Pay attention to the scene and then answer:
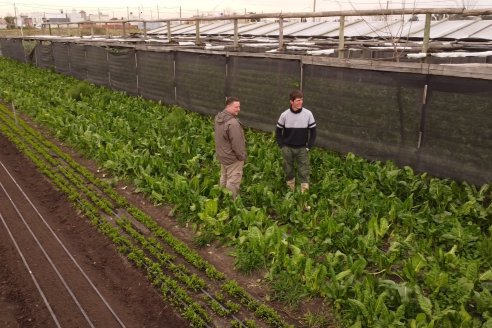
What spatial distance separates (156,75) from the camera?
14.5m

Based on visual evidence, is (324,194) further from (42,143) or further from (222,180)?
(42,143)

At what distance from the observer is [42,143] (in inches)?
431

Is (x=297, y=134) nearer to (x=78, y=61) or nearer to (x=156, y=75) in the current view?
(x=156, y=75)

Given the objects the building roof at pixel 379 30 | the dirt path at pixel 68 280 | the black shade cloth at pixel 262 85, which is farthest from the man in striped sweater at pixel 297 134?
the dirt path at pixel 68 280

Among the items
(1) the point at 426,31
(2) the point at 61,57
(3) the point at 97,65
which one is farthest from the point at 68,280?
(2) the point at 61,57

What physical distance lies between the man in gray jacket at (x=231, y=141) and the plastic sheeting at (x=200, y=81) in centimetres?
525

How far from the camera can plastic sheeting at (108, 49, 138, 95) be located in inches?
625

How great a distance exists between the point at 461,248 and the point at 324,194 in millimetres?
2274

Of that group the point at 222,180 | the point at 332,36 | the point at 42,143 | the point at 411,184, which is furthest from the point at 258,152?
the point at 332,36

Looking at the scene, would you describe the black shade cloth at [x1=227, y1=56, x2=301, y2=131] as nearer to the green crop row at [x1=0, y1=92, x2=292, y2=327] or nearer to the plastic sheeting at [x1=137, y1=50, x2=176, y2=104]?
the plastic sheeting at [x1=137, y1=50, x2=176, y2=104]

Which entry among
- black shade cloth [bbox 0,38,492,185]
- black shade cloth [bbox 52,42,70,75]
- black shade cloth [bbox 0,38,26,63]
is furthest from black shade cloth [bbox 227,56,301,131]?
black shade cloth [bbox 0,38,26,63]

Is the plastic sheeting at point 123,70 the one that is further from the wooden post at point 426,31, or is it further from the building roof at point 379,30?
the wooden post at point 426,31

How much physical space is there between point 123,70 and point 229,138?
11132 millimetres

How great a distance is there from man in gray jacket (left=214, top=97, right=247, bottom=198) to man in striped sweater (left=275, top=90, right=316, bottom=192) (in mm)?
792
